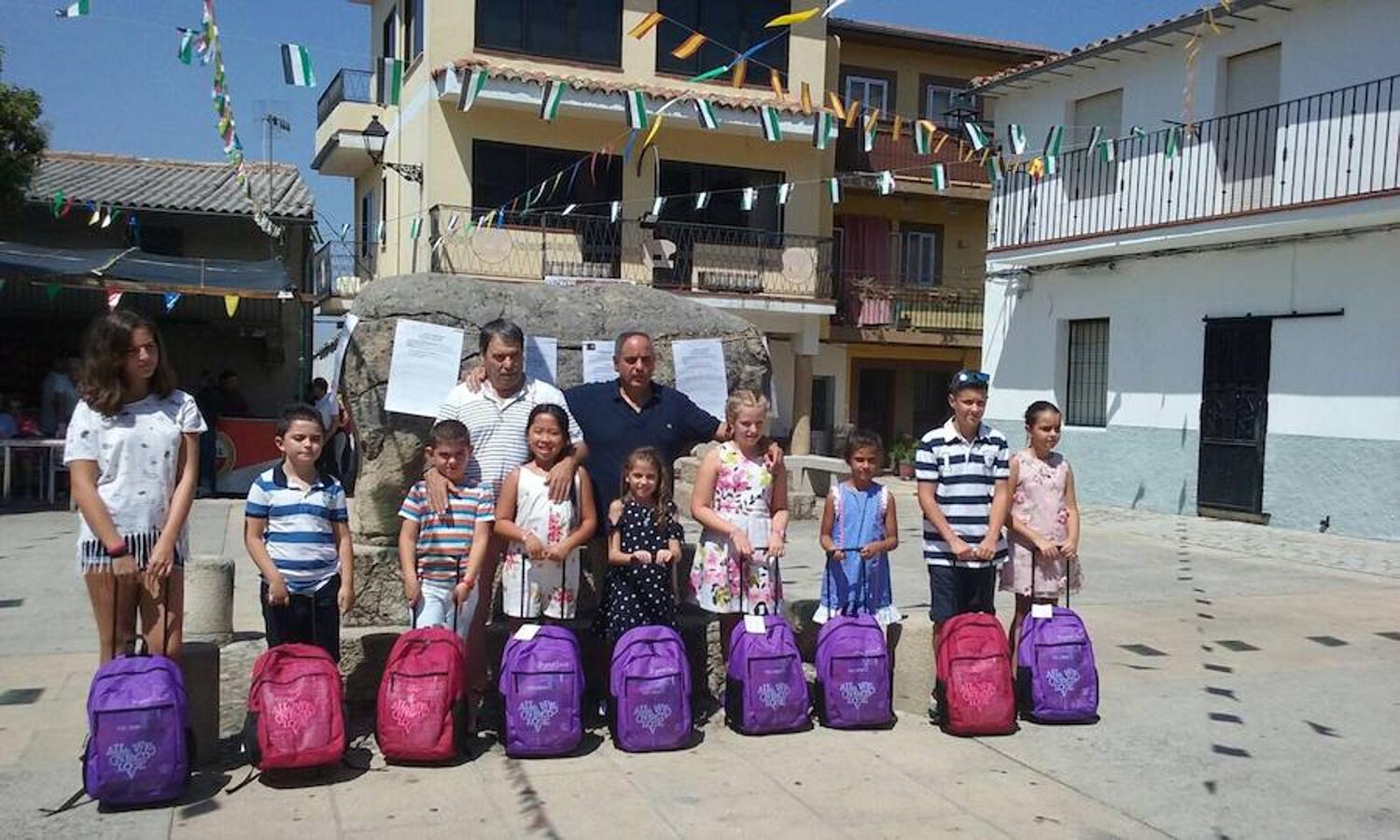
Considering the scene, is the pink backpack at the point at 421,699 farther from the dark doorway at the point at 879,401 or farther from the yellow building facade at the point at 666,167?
the dark doorway at the point at 879,401

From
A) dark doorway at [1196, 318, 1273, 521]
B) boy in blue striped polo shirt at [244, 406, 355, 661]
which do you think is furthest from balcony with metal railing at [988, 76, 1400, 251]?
boy in blue striped polo shirt at [244, 406, 355, 661]

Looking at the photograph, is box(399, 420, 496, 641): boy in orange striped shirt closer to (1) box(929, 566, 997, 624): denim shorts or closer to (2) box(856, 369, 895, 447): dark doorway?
(1) box(929, 566, 997, 624): denim shorts

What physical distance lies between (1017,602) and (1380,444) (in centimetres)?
900

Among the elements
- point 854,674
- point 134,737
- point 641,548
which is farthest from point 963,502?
point 134,737

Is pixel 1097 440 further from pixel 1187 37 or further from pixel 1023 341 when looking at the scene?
pixel 1187 37

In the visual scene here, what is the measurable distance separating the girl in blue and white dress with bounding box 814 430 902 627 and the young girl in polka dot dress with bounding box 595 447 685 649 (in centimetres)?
82

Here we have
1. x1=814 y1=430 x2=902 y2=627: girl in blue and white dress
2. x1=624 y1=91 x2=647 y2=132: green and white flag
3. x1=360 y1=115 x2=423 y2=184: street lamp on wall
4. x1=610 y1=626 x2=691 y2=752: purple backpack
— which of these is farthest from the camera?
x1=360 y1=115 x2=423 y2=184: street lamp on wall

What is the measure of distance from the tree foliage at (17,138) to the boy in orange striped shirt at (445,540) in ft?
36.9

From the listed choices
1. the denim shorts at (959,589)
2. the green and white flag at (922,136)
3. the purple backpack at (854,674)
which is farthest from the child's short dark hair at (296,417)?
the green and white flag at (922,136)

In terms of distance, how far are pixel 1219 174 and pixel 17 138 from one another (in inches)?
590

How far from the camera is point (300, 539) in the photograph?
459cm

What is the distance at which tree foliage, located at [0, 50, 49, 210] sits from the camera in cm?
1303

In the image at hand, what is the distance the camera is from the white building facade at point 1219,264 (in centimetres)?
1270

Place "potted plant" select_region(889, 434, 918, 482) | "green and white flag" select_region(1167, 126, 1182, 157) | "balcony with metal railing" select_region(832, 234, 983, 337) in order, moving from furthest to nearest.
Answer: "balcony with metal railing" select_region(832, 234, 983, 337), "potted plant" select_region(889, 434, 918, 482), "green and white flag" select_region(1167, 126, 1182, 157)
